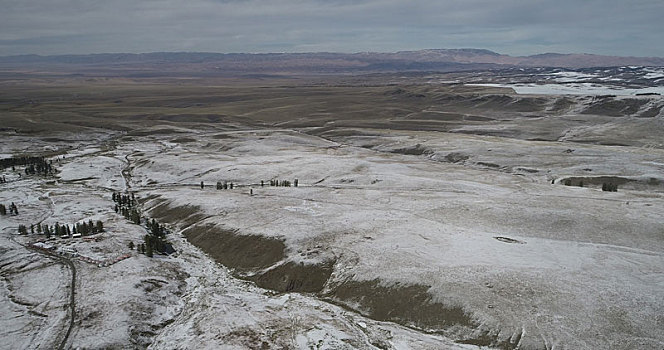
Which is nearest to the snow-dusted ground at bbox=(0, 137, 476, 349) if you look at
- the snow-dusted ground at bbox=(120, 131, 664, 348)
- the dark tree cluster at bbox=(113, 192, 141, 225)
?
the snow-dusted ground at bbox=(120, 131, 664, 348)

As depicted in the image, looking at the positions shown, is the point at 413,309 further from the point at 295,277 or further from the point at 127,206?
the point at 127,206

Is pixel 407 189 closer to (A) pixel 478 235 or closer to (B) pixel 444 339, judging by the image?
(A) pixel 478 235

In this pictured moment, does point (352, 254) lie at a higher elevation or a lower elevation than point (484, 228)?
lower

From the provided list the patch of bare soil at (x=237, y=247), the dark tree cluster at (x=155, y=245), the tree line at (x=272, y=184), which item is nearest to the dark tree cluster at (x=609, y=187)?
the tree line at (x=272, y=184)

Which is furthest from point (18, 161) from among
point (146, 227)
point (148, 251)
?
point (148, 251)

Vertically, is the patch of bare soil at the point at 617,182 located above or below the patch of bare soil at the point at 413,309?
above

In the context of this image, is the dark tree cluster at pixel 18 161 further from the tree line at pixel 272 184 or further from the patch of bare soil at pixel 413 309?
the patch of bare soil at pixel 413 309

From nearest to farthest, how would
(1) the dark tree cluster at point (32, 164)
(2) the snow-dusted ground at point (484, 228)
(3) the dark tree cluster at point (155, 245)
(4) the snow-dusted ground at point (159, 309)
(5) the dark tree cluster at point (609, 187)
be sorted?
1. (4) the snow-dusted ground at point (159, 309)
2. (2) the snow-dusted ground at point (484, 228)
3. (3) the dark tree cluster at point (155, 245)
4. (5) the dark tree cluster at point (609, 187)
5. (1) the dark tree cluster at point (32, 164)

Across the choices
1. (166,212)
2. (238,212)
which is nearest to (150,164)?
(166,212)

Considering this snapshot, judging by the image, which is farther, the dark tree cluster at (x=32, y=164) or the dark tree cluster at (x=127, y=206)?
the dark tree cluster at (x=32, y=164)

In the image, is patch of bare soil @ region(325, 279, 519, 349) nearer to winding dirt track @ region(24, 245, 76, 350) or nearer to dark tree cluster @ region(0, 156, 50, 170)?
winding dirt track @ region(24, 245, 76, 350)
